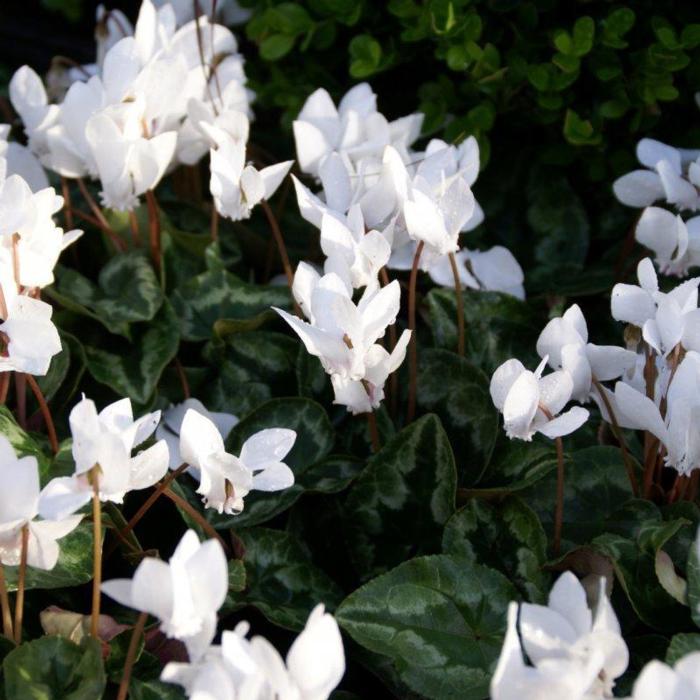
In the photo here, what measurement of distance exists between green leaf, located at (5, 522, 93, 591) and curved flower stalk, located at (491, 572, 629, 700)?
48 centimetres

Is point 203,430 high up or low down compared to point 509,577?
up

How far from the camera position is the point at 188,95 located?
1.63m

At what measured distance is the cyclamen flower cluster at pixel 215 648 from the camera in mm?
833

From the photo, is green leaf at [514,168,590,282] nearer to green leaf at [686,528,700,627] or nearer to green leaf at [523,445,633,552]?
green leaf at [523,445,633,552]

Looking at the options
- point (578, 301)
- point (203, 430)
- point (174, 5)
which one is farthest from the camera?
point (174, 5)

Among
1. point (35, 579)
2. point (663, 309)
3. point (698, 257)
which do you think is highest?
point (663, 309)

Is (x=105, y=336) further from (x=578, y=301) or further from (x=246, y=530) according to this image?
(x=578, y=301)

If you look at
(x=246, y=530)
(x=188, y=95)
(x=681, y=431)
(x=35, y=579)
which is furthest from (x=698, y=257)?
(x=35, y=579)

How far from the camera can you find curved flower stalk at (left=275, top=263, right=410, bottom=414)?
42.3 inches

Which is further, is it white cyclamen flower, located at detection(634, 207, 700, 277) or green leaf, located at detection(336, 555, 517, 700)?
white cyclamen flower, located at detection(634, 207, 700, 277)

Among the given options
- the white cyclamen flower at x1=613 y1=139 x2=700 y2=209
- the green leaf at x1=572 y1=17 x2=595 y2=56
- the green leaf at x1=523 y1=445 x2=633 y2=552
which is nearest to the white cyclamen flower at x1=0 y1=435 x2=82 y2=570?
the green leaf at x1=523 y1=445 x2=633 y2=552

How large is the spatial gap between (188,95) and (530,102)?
0.52 metres

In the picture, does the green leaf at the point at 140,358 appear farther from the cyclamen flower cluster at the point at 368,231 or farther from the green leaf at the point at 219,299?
the cyclamen flower cluster at the point at 368,231

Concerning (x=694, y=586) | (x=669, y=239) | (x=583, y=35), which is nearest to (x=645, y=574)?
(x=694, y=586)
